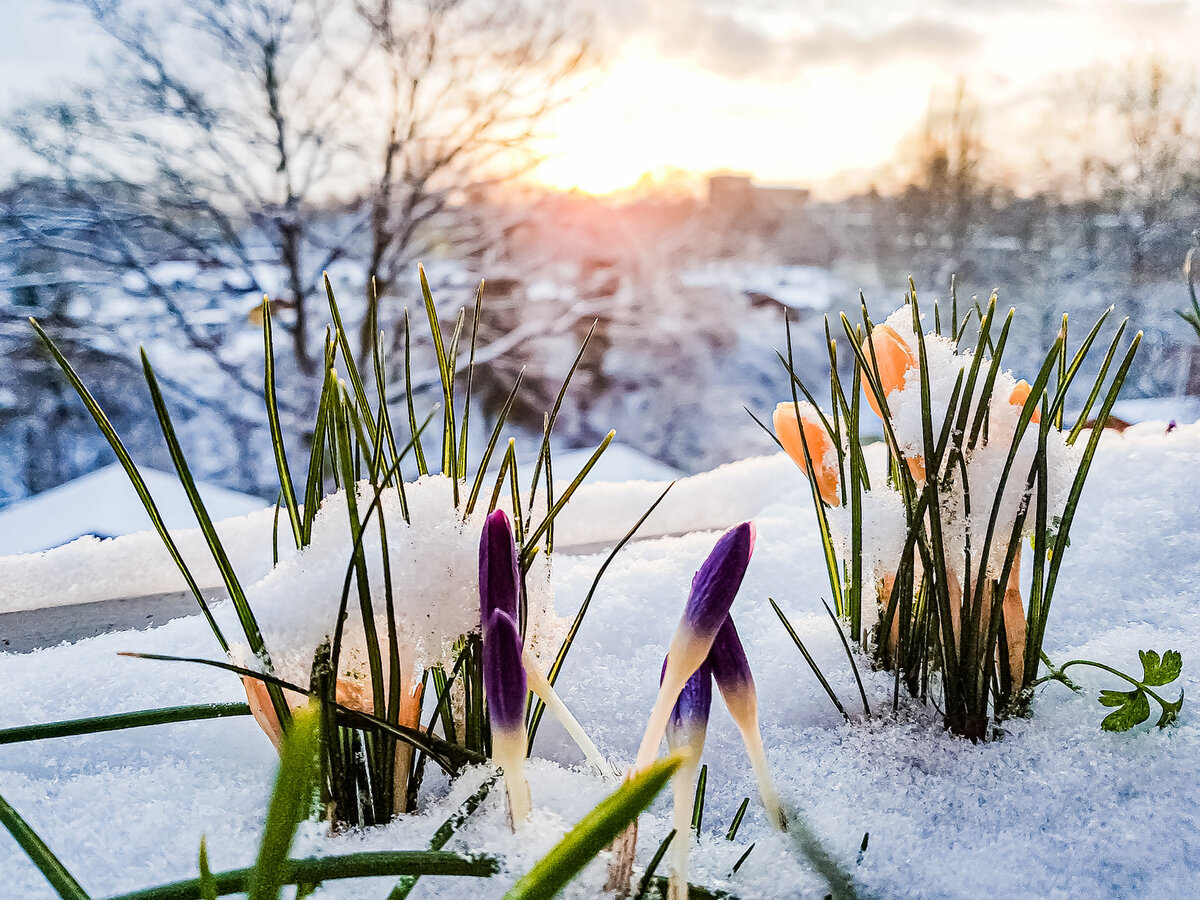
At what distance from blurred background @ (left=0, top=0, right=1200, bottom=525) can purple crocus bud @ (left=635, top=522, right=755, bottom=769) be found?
1.18 meters

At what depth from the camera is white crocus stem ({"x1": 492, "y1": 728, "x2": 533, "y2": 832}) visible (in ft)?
0.76

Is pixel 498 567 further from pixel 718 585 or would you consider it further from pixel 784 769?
pixel 784 769

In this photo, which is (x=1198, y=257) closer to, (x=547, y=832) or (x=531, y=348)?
(x=531, y=348)

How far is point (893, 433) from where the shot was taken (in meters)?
0.33

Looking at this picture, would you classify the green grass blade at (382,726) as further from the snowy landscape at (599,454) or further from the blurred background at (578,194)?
the blurred background at (578,194)

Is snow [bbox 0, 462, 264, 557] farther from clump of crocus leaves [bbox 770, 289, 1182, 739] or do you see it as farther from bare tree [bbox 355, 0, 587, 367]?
clump of crocus leaves [bbox 770, 289, 1182, 739]

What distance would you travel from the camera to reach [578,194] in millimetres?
1593

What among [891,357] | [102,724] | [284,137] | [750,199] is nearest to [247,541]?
[102,724]

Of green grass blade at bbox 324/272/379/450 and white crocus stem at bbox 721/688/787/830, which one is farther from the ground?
green grass blade at bbox 324/272/379/450

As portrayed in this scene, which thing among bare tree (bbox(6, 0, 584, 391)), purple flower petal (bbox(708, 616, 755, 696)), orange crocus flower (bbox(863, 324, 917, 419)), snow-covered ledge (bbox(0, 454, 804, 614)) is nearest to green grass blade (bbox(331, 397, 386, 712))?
purple flower petal (bbox(708, 616, 755, 696))

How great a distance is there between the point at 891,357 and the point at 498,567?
216 millimetres

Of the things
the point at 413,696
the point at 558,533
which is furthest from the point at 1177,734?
the point at 558,533

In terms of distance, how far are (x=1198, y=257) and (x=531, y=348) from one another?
123 cm

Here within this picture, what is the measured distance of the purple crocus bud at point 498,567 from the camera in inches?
8.7
